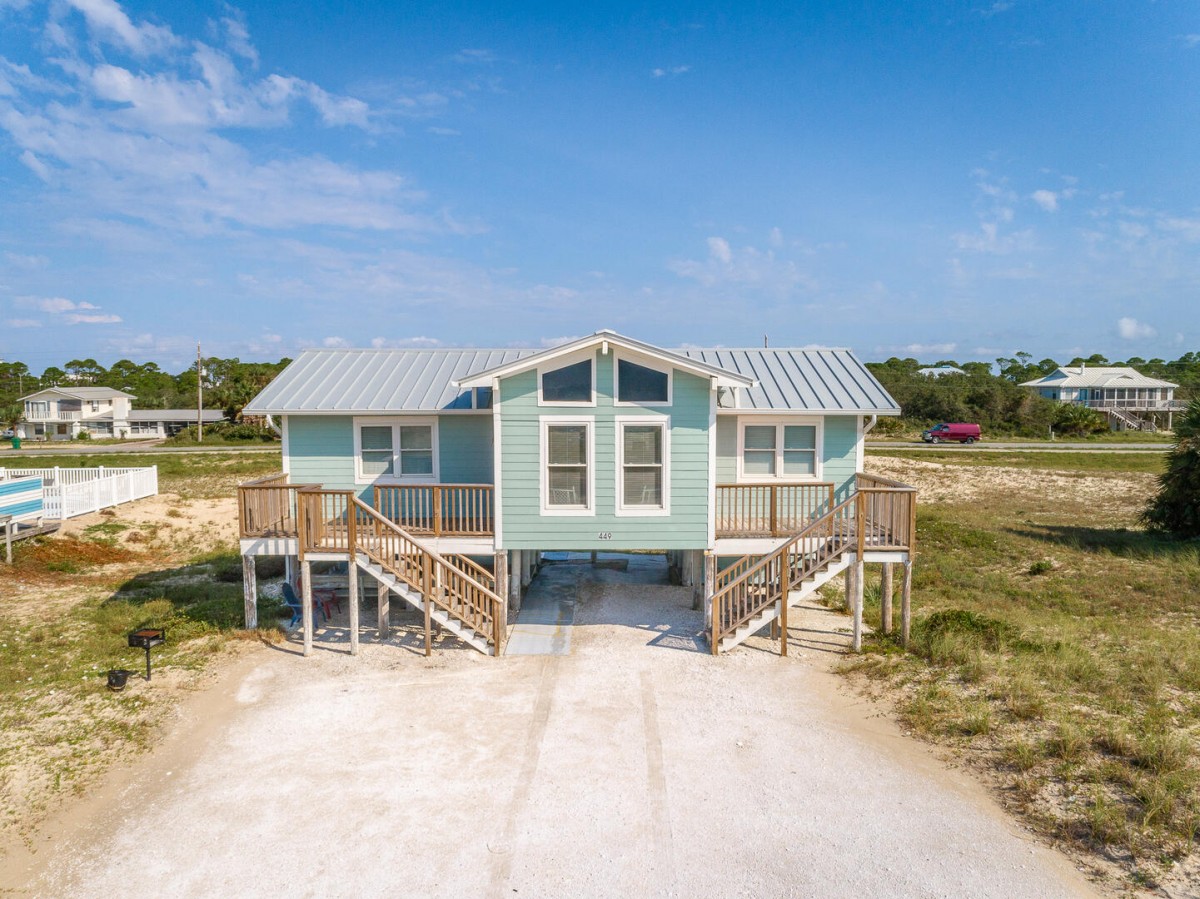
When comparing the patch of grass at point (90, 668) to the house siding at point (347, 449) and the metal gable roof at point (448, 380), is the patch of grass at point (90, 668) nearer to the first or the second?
the house siding at point (347, 449)

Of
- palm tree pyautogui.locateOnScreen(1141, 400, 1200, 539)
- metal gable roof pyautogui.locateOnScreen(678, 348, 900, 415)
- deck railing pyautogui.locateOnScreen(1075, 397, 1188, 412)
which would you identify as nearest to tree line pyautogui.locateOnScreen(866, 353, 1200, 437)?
deck railing pyautogui.locateOnScreen(1075, 397, 1188, 412)

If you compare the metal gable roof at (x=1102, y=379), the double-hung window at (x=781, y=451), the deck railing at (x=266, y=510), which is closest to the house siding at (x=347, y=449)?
the deck railing at (x=266, y=510)

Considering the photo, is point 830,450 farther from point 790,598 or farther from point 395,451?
point 395,451

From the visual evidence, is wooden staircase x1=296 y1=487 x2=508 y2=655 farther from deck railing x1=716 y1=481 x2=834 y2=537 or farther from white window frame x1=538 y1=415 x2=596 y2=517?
deck railing x1=716 y1=481 x2=834 y2=537

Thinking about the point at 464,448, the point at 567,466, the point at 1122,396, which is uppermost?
the point at 1122,396

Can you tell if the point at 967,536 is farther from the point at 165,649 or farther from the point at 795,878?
the point at 165,649

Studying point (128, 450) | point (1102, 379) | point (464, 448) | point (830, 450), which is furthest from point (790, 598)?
point (1102, 379)
